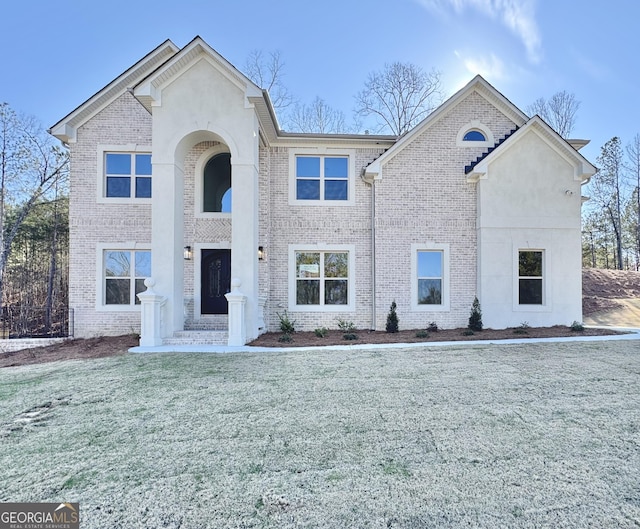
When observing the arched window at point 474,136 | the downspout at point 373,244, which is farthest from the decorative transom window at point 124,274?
the arched window at point 474,136

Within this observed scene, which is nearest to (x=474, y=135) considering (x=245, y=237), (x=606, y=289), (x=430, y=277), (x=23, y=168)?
(x=430, y=277)

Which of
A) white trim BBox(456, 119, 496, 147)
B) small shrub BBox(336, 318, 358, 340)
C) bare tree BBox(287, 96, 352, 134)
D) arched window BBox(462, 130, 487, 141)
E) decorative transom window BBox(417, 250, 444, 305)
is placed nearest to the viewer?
small shrub BBox(336, 318, 358, 340)

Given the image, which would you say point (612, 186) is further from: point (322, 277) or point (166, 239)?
point (166, 239)

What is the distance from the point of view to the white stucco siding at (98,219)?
33.3ft

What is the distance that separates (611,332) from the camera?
9.28m

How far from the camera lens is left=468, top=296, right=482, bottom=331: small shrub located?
10.1 m

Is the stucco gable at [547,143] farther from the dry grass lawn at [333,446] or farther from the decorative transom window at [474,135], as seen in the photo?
the dry grass lawn at [333,446]

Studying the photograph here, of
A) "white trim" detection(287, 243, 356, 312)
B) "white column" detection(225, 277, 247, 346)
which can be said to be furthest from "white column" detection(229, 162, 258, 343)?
"white trim" detection(287, 243, 356, 312)

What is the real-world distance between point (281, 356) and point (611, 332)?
8.77 m

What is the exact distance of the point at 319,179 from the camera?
1091 cm

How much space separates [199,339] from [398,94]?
20251 mm

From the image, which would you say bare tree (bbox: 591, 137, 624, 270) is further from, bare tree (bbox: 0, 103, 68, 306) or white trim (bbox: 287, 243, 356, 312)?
bare tree (bbox: 0, 103, 68, 306)

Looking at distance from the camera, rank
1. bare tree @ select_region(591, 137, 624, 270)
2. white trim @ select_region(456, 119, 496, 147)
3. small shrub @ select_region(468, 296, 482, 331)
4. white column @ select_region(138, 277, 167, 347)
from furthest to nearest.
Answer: bare tree @ select_region(591, 137, 624, 270) < white trim @ select_region(456, 119, 496, 147) < small shrub @ select_region(468, 296, 482, 331) < white column @ select_region(138, 277, 167, 347)

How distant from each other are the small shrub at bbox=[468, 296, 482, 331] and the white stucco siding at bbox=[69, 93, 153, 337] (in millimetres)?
9702
